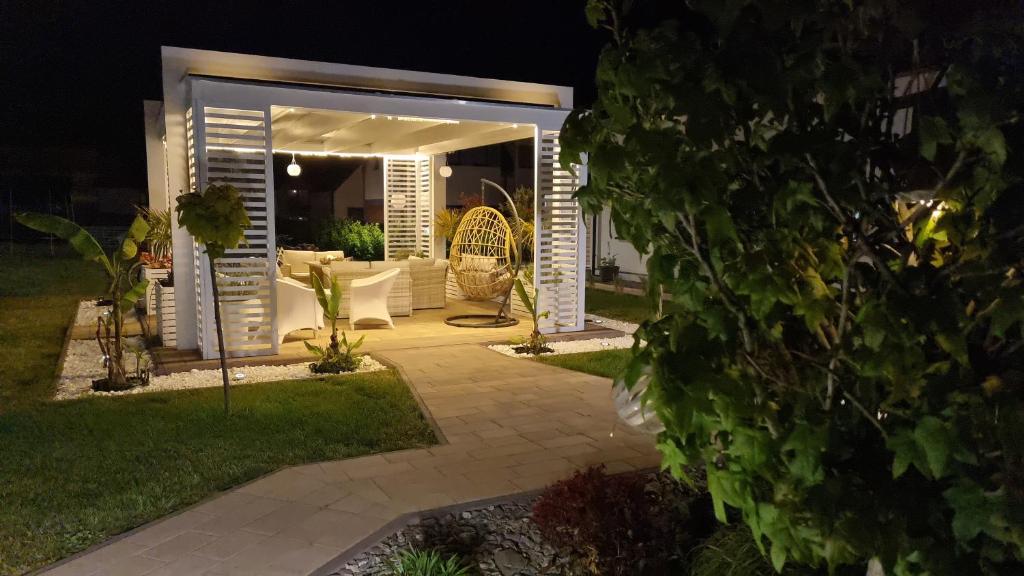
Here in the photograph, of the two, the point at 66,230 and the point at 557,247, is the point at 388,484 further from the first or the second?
the point at 557,247

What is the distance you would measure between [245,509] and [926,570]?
366 centimetres

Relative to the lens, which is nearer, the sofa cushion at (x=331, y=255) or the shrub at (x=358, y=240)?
the sofa cushion at (x=331, y=255)

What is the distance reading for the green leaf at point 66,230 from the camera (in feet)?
21.8

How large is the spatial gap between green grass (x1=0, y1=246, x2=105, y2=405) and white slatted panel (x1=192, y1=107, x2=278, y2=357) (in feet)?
6.02

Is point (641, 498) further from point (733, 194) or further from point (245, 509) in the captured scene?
point (245, 509)

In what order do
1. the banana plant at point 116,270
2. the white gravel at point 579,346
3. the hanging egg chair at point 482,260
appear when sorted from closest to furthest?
1. the banana plant at point 116,270
2. the white gravel at point 579,346
3. the hanging egg chair at point 482,260

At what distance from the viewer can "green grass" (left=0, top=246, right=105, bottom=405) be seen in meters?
7.63

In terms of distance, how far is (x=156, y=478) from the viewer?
4785 mm

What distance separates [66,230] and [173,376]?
1.85 meters

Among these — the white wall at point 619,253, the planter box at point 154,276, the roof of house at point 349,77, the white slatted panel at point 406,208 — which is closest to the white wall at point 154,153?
the planter box at point 154,276

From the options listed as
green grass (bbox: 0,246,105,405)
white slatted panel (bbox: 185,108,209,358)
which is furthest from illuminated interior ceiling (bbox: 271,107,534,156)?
green grass (bbox: 0,246,105,405)

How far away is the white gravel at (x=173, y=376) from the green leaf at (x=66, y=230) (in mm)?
1331

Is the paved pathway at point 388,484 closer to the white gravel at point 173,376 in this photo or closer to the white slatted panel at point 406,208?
the white gravel at point 173,376

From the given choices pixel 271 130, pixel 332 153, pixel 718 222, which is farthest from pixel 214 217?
pixel 332 153
